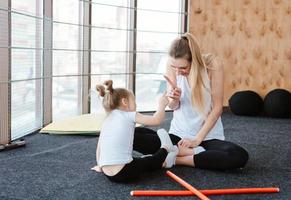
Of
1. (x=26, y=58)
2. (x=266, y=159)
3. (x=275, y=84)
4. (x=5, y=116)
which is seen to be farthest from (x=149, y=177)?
(x=275, y=84)

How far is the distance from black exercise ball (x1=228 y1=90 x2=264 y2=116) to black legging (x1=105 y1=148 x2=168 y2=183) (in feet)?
7.45

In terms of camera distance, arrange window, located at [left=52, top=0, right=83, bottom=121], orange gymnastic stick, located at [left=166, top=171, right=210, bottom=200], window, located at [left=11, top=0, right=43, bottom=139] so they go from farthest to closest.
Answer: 1. window, located at [left=52, top=0, right=83, bottom=121]
2. window, located at [left=11, top=0, right=43, bottom=139]
3. orange gymnastic stick, located at [left=166, top=171, right=210, bottom=200]

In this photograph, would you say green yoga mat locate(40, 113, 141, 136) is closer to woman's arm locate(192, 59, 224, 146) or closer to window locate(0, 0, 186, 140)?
window locate(0, 0, 186, 140)

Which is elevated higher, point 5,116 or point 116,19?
point 116,19

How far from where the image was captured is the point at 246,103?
4.23m

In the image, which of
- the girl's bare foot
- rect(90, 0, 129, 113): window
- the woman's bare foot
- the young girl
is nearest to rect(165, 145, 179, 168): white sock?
the girl's bare foot

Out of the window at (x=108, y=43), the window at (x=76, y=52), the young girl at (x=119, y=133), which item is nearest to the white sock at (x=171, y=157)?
the young girl at (x=119, y=133)

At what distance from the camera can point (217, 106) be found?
7.16ft

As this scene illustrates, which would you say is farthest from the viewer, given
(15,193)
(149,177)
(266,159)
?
(266,159)

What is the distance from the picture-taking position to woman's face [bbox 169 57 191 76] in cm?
208

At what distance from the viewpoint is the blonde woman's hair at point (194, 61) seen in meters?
2.07

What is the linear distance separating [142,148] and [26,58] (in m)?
1.35

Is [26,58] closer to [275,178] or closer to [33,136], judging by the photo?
[33,136]

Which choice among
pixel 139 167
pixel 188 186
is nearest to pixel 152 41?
pixel 139 167
